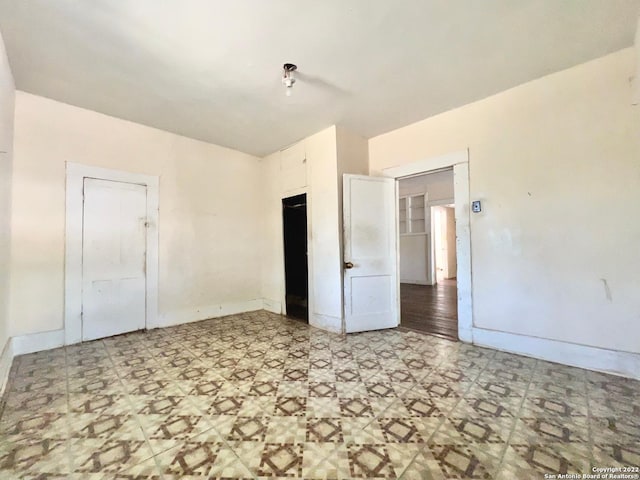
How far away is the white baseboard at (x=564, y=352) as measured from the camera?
2340 mm

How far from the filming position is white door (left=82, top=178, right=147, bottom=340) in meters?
3.45

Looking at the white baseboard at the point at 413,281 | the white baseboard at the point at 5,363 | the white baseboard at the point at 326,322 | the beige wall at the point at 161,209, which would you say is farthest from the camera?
the white baseboard at the point at 413,281

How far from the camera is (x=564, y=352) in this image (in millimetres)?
2619

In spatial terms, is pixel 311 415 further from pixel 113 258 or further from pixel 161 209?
pixel 161 209

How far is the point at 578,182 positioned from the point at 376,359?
98.8 inches

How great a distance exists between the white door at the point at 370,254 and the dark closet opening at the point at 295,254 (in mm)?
954

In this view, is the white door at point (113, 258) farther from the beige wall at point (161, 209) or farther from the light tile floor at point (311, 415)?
the light tile floor at point (311, 415)

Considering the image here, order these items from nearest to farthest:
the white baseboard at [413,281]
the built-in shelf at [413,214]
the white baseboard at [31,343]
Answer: the white baseboard at [31,343] → the white baseboard at [413,281] → the built-in shelf at [413,214]

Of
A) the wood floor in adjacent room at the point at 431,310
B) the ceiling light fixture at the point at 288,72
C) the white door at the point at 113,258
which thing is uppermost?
the ceiling light fixture at the point at 288,72

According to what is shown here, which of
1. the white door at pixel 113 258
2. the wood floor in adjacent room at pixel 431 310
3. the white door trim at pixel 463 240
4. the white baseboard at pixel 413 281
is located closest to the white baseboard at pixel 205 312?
the white door at pixel 113 258

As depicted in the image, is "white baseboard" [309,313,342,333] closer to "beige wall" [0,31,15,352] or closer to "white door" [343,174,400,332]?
"white door" [343,174,400,332]

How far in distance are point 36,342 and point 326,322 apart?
3.29m

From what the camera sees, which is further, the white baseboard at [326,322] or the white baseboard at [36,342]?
the white baseboard at [326,322]

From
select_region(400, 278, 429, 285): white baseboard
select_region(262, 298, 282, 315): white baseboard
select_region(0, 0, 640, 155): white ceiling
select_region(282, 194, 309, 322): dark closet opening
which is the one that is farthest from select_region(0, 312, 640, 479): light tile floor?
select_region(400, 278, 429, 285): white baseboard
